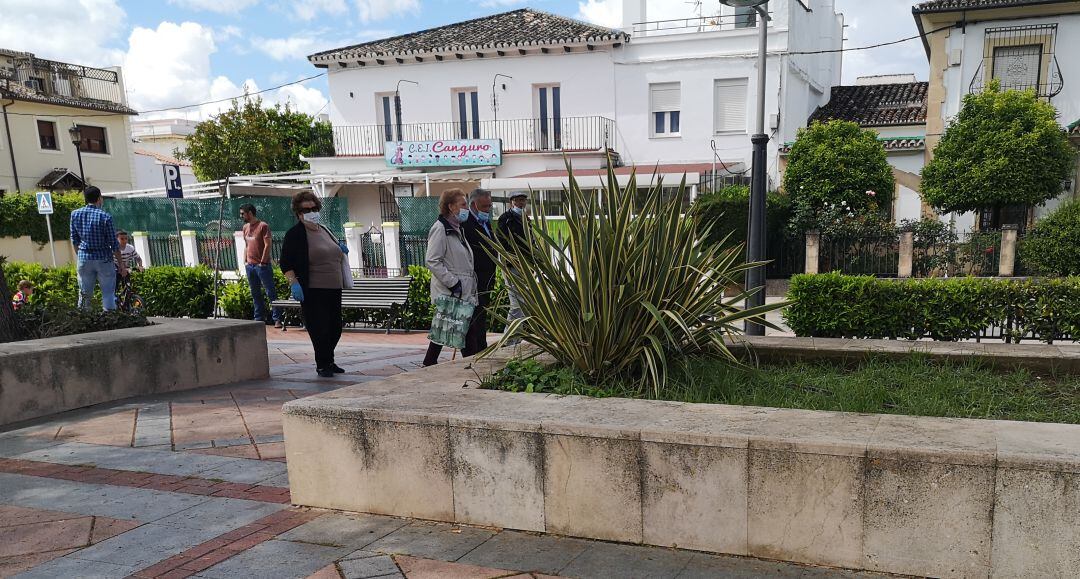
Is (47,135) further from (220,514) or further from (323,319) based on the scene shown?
(220,514)

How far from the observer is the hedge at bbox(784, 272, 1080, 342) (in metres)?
5.77

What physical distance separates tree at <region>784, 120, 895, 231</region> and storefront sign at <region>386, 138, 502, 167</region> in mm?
9837

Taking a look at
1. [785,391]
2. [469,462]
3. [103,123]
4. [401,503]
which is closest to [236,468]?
[401,503]

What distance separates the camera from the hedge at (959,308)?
18.9ft

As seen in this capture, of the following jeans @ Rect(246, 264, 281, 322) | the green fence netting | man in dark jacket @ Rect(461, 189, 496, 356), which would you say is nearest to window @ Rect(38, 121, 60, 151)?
the green fence netting

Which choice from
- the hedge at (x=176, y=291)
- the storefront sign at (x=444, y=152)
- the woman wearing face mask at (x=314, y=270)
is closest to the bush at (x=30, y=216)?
the storefront sign at (x=444, y=152)

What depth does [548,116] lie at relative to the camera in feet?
75.3

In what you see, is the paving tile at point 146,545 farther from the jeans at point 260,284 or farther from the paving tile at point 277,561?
the jeans at point 260,284

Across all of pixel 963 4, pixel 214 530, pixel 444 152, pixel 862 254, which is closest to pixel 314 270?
pixel 214 530

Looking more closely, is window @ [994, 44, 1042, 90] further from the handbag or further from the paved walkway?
the paved walkway

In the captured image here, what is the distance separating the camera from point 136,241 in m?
17.5

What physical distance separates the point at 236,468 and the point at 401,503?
132cm

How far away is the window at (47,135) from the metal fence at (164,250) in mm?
17000

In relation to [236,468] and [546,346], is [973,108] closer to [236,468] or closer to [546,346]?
[546,346]
